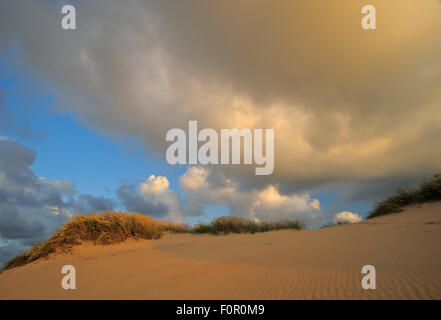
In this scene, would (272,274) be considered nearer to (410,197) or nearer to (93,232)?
(93,232)

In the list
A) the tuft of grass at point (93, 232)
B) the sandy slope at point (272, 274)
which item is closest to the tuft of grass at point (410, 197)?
the sandy slope at point (272, 274)

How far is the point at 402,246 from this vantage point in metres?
4.58

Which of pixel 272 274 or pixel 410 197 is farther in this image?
pixel 410 197

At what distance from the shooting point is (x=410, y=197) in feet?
32.7

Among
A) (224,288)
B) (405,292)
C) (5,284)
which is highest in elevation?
(405,292)

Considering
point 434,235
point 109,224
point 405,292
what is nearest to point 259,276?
point 405,292

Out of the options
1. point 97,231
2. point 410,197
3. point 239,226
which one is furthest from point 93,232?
point 410,197

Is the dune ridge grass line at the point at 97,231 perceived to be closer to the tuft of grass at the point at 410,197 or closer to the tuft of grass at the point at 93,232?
the tuft of grass at the point at 93,232

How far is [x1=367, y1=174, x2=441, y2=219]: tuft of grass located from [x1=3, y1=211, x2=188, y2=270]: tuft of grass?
10030 millimetres

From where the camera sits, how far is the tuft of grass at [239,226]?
11.5m

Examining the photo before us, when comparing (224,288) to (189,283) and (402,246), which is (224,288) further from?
(402,246)

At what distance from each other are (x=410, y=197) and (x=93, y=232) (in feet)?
41.9
